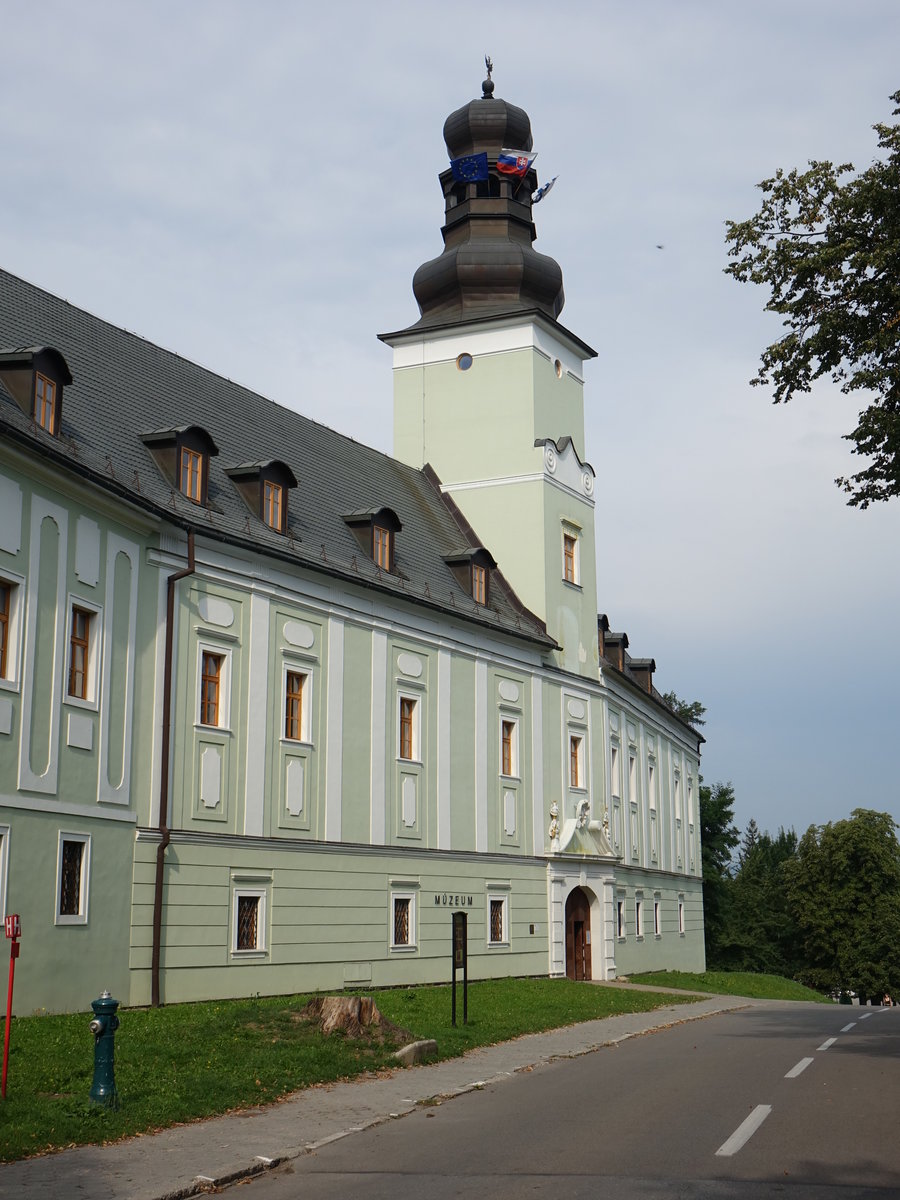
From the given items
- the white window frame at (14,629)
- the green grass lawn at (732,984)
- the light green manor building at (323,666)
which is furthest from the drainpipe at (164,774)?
the green grass lawn at (732,984)

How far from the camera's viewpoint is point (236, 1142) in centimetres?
1148

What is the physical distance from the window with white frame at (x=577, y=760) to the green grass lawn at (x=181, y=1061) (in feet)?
53.8

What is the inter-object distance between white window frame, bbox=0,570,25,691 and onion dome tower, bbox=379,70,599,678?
67.4ft

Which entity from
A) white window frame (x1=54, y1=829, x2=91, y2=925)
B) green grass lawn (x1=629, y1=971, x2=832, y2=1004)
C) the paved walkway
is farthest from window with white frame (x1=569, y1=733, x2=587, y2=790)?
the paved walkway

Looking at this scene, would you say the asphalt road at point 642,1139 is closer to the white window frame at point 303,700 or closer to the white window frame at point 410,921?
the white window frame at point 303,700

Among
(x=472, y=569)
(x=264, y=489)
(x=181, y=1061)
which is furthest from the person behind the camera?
(x=472, y=569)

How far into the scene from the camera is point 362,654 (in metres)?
30.0

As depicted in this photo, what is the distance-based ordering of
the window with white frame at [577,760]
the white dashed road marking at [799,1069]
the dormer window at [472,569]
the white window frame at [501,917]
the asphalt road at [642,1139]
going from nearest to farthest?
the asphalt road at [642,1139] < the white dashed road marking at [799,1069] < the white window frame at [501,917] < the dormer window at [472,569] < the window with white frame at [577,760]

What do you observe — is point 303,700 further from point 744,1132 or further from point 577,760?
point 744,1132

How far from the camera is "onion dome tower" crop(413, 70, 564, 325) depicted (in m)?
41.3

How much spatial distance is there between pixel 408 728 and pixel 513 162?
19714mm

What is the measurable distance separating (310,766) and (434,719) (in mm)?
5277

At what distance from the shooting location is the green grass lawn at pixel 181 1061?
11711 mm

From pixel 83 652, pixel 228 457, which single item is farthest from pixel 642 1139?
pixel 228 457
